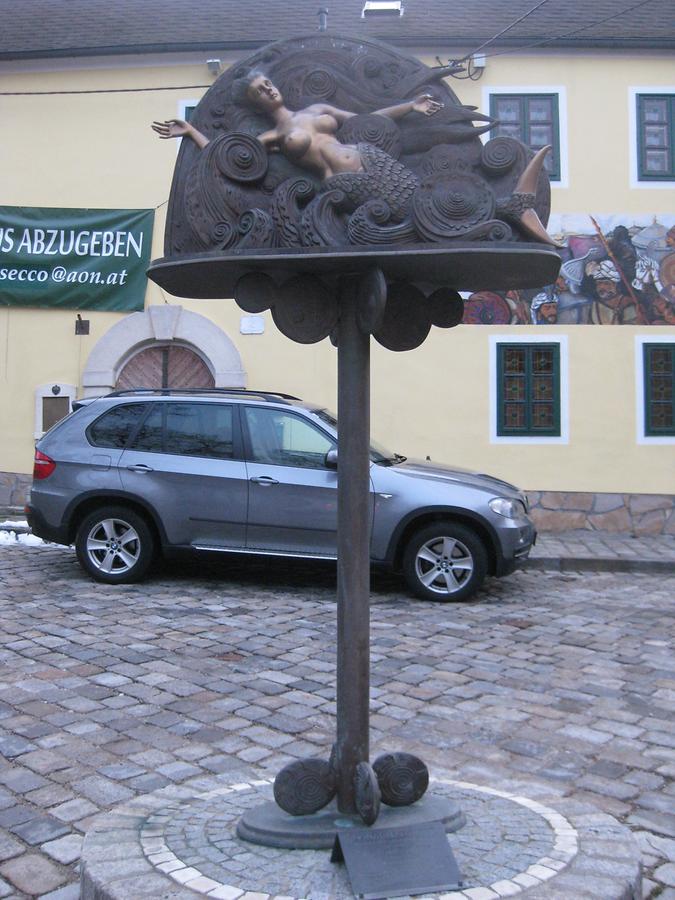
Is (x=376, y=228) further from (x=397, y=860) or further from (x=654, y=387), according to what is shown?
(x=654, y=387)

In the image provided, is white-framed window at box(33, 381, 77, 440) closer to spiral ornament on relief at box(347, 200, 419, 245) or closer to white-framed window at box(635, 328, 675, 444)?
white-framed window at box(635, 328, 675, 444)

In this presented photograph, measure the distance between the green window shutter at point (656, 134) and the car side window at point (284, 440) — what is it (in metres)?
7.71

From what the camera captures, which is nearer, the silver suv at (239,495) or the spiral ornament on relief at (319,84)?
the spiral ornament on relief at (319,84)

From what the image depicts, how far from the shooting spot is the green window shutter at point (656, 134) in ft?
46.9

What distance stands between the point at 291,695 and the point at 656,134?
11.4 metres

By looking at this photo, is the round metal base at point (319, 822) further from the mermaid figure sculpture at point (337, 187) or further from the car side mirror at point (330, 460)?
the car side mirror at point (330, 460)

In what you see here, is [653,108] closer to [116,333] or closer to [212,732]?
[116,333]

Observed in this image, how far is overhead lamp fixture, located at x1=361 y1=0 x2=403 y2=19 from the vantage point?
623 inches

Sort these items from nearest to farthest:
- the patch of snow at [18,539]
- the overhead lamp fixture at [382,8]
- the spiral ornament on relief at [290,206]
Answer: the spiral ornament on relief at [290,206], the patch of snow at [18,539], the overhead lamp fixture at [382,8]

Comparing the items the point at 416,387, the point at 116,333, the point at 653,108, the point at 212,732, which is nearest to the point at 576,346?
the point at 416,387

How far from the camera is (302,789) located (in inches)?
129

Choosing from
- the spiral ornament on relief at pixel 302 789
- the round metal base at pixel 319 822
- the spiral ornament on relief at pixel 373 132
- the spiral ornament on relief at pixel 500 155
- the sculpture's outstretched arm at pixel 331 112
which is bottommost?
the round metal base at pixel 319 822

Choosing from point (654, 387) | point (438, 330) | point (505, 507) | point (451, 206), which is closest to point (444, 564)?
point (505, 507)

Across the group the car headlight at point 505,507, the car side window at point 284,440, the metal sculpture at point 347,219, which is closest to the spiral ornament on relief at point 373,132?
the metal sculpture at point 347,219
